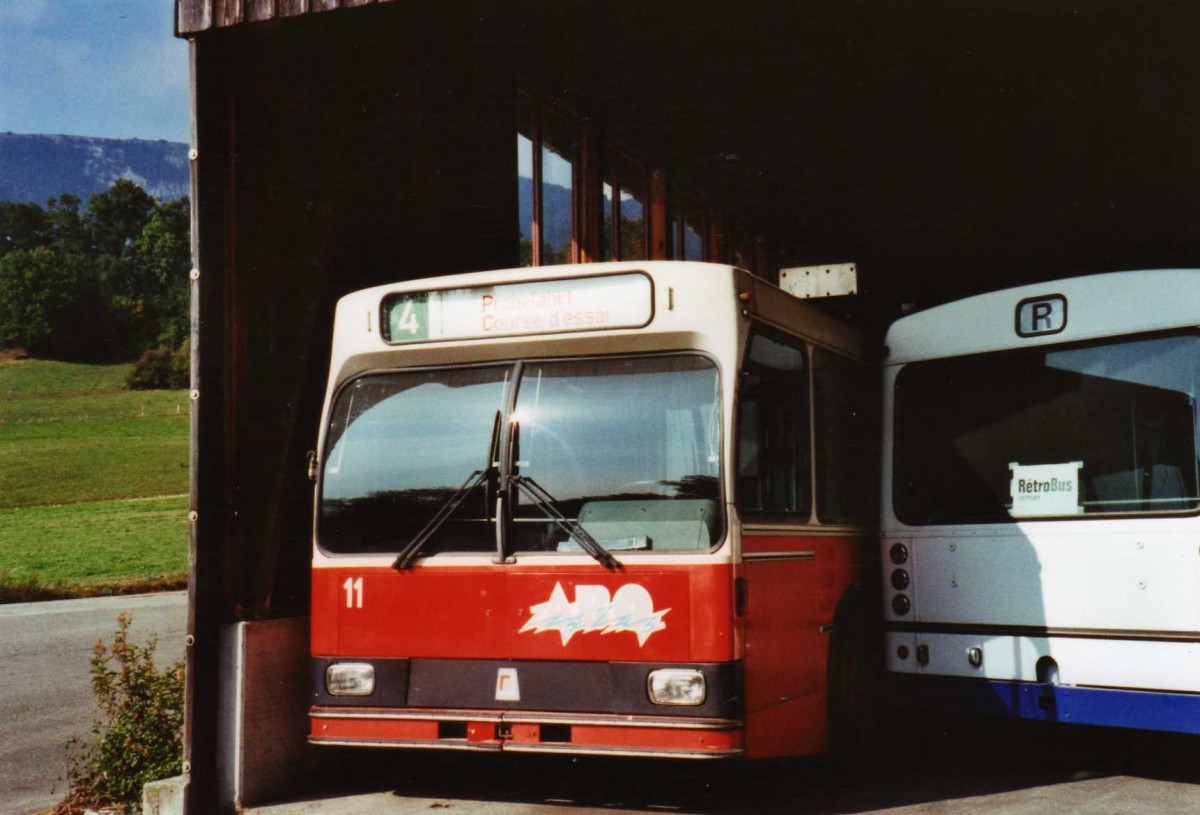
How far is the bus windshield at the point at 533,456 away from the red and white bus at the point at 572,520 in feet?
0.04

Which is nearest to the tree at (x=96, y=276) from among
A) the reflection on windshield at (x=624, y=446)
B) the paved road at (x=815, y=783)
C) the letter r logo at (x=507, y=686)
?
the paved road at (x=815, y=783)

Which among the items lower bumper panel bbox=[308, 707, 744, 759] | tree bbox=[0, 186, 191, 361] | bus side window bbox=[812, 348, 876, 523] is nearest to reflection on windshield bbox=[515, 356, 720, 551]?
lower bumper panel bbox=[308, 707, 744, 759]

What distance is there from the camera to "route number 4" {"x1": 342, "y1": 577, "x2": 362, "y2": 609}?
7172 millimetres

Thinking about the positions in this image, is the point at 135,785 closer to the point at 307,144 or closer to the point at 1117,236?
the point at 307,144

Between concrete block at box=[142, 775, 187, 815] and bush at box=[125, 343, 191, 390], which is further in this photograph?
bush at box=[125, 343, 191, 390]

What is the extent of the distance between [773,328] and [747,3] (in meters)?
3.73

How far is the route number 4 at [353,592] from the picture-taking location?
7.17m

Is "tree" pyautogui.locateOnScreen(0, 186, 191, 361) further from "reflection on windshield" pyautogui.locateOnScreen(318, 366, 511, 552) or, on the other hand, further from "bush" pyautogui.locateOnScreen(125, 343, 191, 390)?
"reflection on windshield" pyautogui.locateOnScreen(318, 366, 511, 552)

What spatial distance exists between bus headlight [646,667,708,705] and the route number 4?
1.73 meters

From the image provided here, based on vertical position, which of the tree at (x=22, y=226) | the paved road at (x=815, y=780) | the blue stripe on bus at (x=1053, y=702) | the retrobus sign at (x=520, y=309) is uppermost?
the tree at (x=22, y=226)

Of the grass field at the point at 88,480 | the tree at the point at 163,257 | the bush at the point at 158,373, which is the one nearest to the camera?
the grass field at the point at 88,480

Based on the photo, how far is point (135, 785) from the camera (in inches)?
316

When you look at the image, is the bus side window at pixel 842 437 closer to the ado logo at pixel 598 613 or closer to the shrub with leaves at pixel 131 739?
the ado logo at pixel 598 613

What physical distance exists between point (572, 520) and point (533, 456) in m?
0.41
